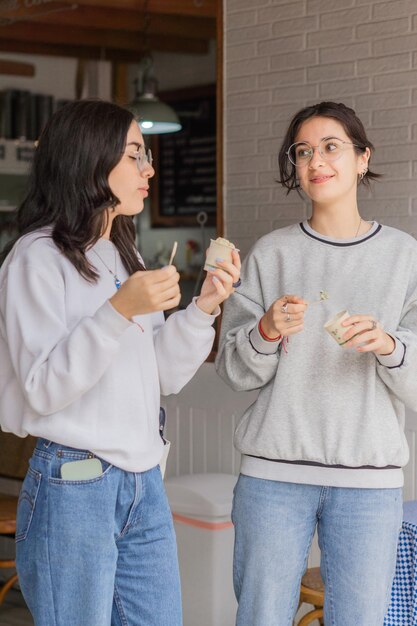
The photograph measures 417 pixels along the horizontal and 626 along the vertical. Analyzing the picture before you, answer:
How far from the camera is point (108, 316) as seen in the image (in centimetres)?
181

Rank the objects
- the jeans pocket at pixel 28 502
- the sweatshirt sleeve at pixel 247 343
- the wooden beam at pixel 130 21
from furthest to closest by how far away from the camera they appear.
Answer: the wooden beam at pixel 130 21
the sweatshirt sleeve at pixel 247 343
the jeans pocket at pixel 28 502

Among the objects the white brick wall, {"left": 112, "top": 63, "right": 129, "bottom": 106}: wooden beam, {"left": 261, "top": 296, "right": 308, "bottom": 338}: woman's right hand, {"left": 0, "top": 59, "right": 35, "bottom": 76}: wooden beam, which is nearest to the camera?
{"left": 261, "top": 296, "right": 308, "bottom": 338}: woman's right hand

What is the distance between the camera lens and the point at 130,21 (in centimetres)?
660

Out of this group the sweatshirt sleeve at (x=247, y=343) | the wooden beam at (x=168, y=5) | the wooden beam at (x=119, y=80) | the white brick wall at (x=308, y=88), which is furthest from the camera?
the wooden beam at (x=119, y=80)

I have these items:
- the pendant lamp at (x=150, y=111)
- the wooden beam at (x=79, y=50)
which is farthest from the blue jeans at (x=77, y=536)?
the wooden beam at (x=79, y=50)

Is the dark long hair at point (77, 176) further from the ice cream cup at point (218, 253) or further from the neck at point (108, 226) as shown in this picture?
the ice cream cup at point (218, 253)

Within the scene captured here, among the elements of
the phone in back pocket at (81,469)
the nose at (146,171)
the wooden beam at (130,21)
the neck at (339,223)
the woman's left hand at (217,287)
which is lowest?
the phone in back pocket at (81,469)

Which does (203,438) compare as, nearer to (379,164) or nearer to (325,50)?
(379,164)

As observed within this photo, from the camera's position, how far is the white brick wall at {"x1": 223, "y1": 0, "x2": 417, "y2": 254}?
12.0 feet

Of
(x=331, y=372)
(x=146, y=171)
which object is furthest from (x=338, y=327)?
(x=146, y=171)

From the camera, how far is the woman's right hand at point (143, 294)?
5.90ft

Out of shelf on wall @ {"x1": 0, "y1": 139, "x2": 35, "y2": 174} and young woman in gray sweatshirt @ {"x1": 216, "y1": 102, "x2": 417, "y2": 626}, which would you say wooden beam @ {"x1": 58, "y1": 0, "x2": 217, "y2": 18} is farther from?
young woman in gray sweatshirt @ {"x1": 216, "y1": 102, "x2": 417, "y2": 626}

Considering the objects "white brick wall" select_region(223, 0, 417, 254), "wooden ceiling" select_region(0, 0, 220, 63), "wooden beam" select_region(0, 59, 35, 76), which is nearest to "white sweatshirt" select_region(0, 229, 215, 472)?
"white brick wall" select_region(223, 0, 417, 254)

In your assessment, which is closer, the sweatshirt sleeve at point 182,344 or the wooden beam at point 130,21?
the sweatshirt sleeve at point 182,344
